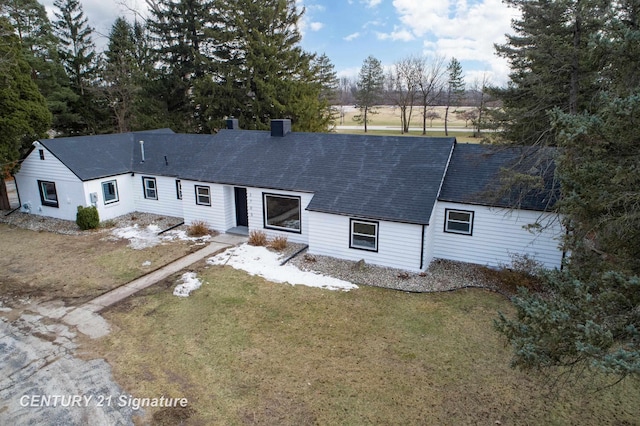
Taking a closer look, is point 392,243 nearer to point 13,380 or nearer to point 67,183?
point 13,380

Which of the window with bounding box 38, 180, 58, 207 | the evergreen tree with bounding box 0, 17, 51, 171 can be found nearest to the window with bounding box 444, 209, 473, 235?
the window with bounding box 38, 180, 58, 207

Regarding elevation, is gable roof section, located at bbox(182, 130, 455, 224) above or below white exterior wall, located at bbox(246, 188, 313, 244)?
above

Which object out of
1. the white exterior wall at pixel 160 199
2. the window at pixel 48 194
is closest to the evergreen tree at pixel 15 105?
the window at pixel 48 194

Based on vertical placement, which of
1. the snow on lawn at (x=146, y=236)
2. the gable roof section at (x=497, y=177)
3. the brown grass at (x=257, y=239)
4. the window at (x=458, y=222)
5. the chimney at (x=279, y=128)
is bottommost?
the snow on lawn at (x=146, y=236)

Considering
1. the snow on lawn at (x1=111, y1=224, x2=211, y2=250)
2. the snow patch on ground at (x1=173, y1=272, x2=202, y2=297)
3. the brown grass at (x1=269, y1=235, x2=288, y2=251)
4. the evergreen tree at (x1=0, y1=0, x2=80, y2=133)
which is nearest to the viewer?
the snow patch on ground at (x1=173, y1=272, x2=202, y2=297)

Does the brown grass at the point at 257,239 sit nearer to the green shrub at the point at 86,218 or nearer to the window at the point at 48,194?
the green shrub at the point at 86,218

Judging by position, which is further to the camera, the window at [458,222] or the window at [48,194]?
the window at [48,194]

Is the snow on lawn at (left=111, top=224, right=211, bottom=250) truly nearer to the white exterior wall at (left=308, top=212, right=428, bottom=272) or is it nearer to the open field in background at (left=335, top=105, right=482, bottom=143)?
the white exterior wall at (left=308, top=212, right=428, bottom=272)

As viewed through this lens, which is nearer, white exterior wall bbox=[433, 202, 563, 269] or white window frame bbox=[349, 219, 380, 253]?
white exterior wall bbox=[433, 202, 563, 269]
